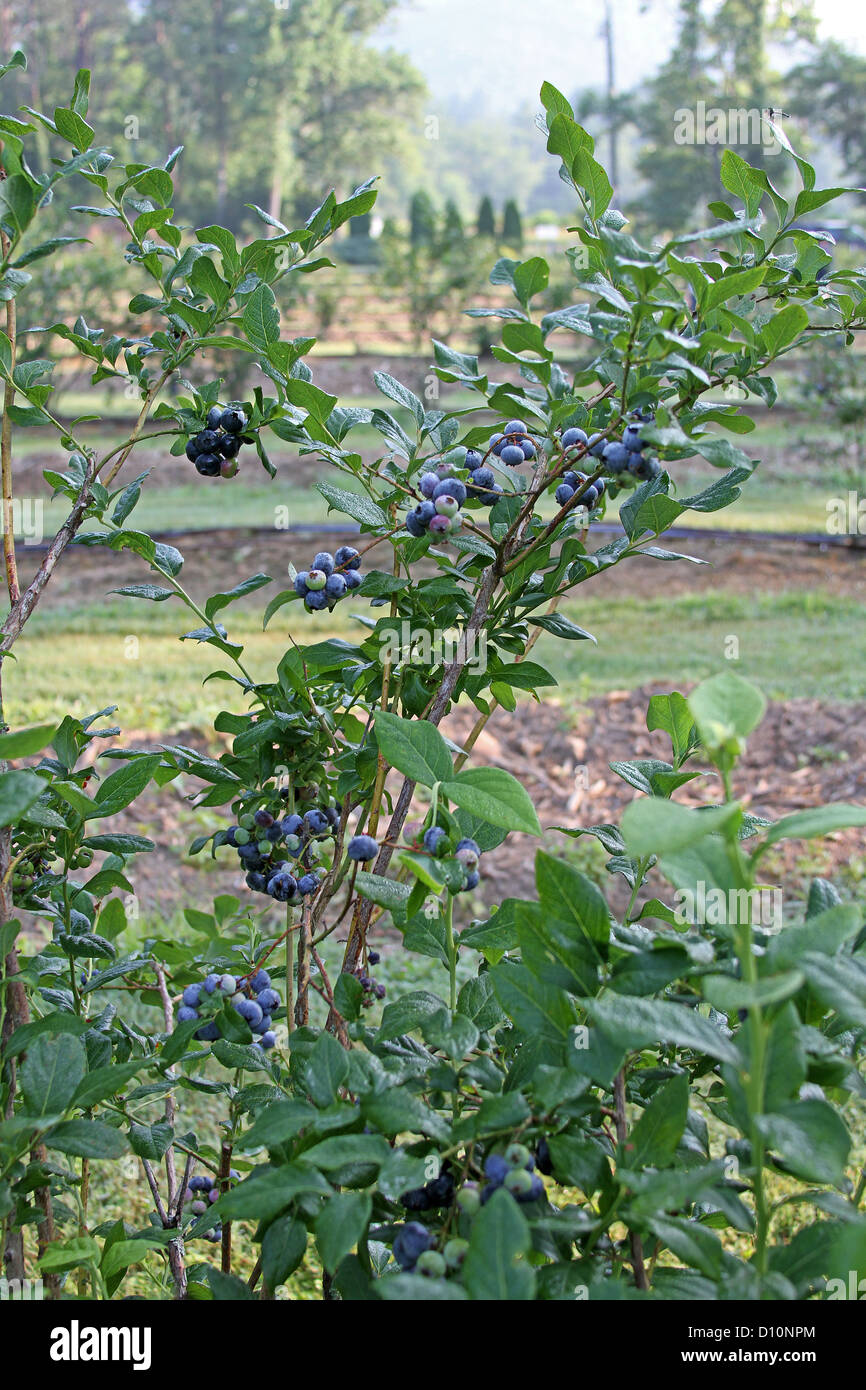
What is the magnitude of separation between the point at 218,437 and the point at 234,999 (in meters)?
0.54

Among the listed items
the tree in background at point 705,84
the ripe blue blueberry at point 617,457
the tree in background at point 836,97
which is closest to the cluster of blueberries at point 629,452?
the ripe blue blueberry at point 617,457

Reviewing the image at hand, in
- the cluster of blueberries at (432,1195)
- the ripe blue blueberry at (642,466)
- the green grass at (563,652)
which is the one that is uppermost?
the green grass at (563,652)

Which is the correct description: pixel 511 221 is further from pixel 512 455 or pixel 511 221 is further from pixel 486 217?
pixel 512 455

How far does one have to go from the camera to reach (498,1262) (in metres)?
0.60

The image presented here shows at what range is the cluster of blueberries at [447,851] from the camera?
82 centimetres

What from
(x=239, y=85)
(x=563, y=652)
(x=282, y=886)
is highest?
(x=239, y=85)

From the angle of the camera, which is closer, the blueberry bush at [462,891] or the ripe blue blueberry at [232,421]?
the blueberry bush at [462,891]

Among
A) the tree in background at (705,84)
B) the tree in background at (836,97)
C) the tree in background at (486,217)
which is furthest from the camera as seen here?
the tree in background at (836,97)

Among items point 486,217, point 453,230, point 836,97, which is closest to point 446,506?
point 453,230

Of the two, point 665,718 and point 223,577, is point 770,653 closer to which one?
point 223,577

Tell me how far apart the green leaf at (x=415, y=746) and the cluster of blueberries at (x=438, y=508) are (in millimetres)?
189

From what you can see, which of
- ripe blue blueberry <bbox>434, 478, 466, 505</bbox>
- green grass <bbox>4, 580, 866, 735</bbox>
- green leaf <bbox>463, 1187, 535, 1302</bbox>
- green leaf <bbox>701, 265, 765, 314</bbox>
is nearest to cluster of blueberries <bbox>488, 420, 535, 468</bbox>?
ripe blue blueberry <bbox>434, 478, 466, 505</bbox>

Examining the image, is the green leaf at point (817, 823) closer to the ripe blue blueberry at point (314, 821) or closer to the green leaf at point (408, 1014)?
the green leaf at point (408, 1014)

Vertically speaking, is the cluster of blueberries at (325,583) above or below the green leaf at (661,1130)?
above
